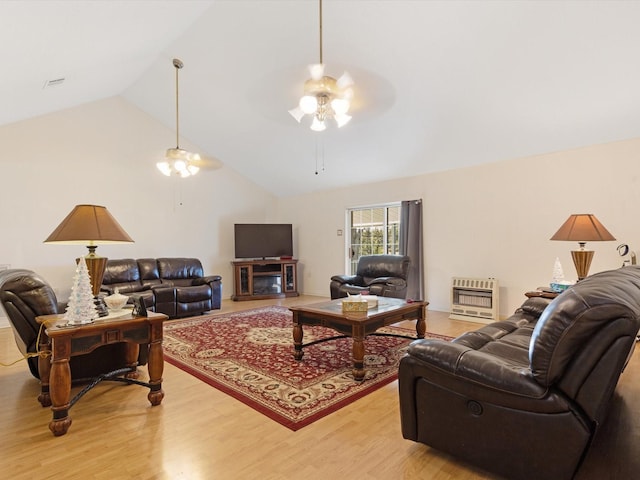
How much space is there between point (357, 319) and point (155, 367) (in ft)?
5.09

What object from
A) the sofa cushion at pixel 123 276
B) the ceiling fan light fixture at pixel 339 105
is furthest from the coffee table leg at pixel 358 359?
the sofa cushion at pixel 123 276

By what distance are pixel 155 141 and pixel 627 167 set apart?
7.13 meters

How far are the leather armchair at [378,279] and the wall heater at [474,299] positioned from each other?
0.77m

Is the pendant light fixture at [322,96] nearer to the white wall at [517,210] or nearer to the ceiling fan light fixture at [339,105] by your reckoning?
the ceiling fan light fixture at [339,105]

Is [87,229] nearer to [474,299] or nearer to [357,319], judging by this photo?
[357,319]

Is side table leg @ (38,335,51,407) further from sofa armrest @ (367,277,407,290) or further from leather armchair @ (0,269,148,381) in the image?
sofa armrest @ (367,277,407,290)

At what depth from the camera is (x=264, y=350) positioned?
3590mm

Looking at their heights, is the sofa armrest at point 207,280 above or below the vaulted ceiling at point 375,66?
below

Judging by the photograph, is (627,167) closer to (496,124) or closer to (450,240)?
(496,124)

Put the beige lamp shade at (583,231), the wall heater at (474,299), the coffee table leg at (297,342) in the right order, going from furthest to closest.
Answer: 1. the wall heater at (474,299)
2. the beige lamp shade at (583,231)
3. the coffee table leg at (297,342)

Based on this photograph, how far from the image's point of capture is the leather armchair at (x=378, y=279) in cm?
500

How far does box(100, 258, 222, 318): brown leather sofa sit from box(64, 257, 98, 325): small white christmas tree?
9.04ft

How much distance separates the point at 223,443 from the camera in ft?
6.46

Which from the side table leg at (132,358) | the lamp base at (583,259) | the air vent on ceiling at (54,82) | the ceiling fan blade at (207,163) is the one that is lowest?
the side table leg at (132,358)
